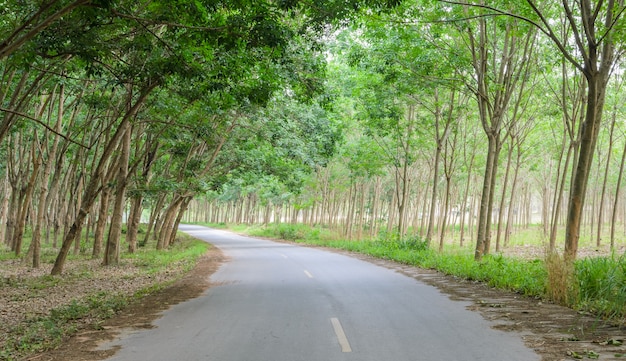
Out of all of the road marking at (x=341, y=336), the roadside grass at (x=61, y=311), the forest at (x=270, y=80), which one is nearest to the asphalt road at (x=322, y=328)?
the road marking at (x=341, y=336)

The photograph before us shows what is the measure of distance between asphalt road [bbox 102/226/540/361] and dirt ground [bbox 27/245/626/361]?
280mm

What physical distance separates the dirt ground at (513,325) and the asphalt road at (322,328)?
280 mm

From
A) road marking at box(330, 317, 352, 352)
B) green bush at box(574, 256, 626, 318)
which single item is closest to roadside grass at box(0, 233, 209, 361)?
road marking at box(330, 317, 352, 352)

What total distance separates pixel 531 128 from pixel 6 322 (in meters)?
27.2

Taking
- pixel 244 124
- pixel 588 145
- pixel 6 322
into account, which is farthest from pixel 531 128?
pixel 6 322

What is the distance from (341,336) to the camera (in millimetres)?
7418

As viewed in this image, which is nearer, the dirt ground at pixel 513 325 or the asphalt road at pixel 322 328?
the asphalt road at pixel 322 328

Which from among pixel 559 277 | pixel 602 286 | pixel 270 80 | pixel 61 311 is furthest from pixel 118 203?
pixel 602 286

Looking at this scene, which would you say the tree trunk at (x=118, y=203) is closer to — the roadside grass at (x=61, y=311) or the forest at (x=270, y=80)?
the forest at (x=270, y=80)

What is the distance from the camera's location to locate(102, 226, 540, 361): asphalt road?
21.4 ft

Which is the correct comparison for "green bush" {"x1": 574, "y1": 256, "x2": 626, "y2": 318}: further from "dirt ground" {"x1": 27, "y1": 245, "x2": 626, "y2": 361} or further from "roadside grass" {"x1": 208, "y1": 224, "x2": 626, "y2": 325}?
"dirt ground" {"x1": 27, "y1": 245, "x2": 626, "y2": 361}

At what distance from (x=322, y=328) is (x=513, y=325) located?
3128mm

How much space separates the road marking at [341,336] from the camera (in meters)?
6.73

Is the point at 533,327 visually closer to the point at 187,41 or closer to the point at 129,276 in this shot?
the point at 187,41
